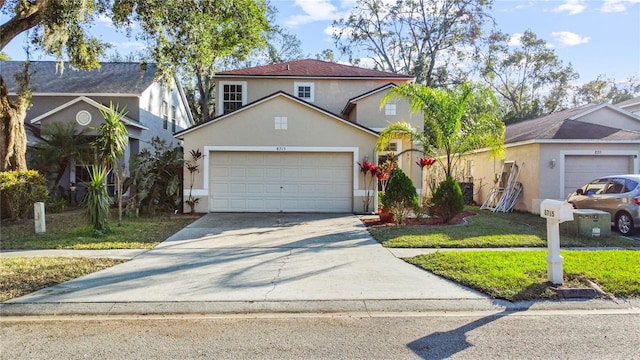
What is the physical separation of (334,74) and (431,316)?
687 inches

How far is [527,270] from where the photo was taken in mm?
6805

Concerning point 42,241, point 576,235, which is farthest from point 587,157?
point 42,241

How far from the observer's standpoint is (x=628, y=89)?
141ft

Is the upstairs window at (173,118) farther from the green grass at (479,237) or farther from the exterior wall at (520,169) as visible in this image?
the green grass at (479,237)

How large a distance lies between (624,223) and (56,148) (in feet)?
64.6

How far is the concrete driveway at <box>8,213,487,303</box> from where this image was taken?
19.1 ft

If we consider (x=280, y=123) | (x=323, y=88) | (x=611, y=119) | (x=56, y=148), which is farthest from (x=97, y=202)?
(x=611, y=119)

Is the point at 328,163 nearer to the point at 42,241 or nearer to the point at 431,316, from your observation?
the point at 42,241

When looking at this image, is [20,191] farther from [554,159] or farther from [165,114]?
[554,159]

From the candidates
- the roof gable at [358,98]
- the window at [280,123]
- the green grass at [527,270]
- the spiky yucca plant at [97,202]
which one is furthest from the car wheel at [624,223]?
the spiky yucca plant at [97,202]

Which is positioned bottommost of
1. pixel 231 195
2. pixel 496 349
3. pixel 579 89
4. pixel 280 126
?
pixel 496 349

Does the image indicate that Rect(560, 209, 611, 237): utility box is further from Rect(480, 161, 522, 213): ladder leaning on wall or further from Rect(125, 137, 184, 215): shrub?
Rect(125, 137, 184, 215): shrub

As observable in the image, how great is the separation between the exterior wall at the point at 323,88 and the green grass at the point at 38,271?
14.2m

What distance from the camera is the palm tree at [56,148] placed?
1631 centimetres
